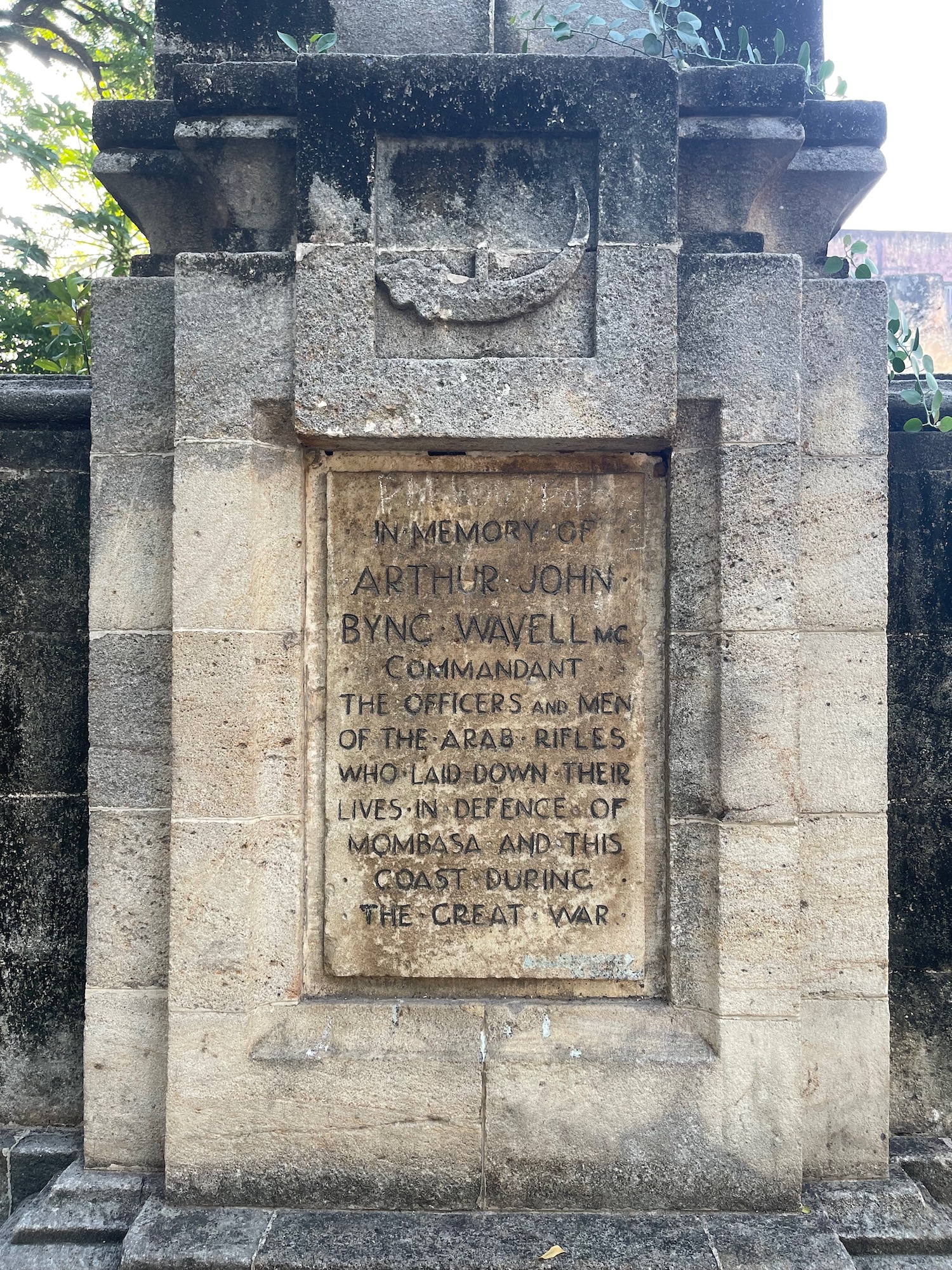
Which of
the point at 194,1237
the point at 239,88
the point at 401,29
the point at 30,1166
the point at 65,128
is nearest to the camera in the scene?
the point at 194,1237

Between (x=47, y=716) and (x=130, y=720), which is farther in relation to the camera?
(x=47, y=716)

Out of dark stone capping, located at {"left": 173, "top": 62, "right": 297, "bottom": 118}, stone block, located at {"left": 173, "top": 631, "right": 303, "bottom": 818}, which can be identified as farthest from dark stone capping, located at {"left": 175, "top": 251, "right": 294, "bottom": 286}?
stone block, located at {"left": 173, "top": 631, "right": 303, "bottom": 818}

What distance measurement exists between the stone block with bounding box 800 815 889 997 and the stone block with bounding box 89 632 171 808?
2174mm

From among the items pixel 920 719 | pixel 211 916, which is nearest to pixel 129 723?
pixel 211 916

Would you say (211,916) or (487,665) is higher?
(487,665)

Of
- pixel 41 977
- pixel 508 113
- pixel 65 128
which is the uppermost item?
pixel 65 128

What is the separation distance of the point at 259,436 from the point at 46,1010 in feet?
7.30

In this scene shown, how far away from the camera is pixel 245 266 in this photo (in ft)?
9.76

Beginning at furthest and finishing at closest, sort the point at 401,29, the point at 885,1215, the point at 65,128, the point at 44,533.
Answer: the point at 65,128
the point at 44,533
the point at 401,29
the point at 885,1215

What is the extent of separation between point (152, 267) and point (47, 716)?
167 cm

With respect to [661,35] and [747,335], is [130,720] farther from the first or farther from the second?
[661,35]

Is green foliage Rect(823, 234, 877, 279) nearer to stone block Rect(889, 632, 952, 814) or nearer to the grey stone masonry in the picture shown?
stone block Rect(889, 632, 952, 814)

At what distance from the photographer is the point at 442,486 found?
10.4 ft

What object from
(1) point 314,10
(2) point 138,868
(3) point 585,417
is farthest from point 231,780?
(1) point 314,10
